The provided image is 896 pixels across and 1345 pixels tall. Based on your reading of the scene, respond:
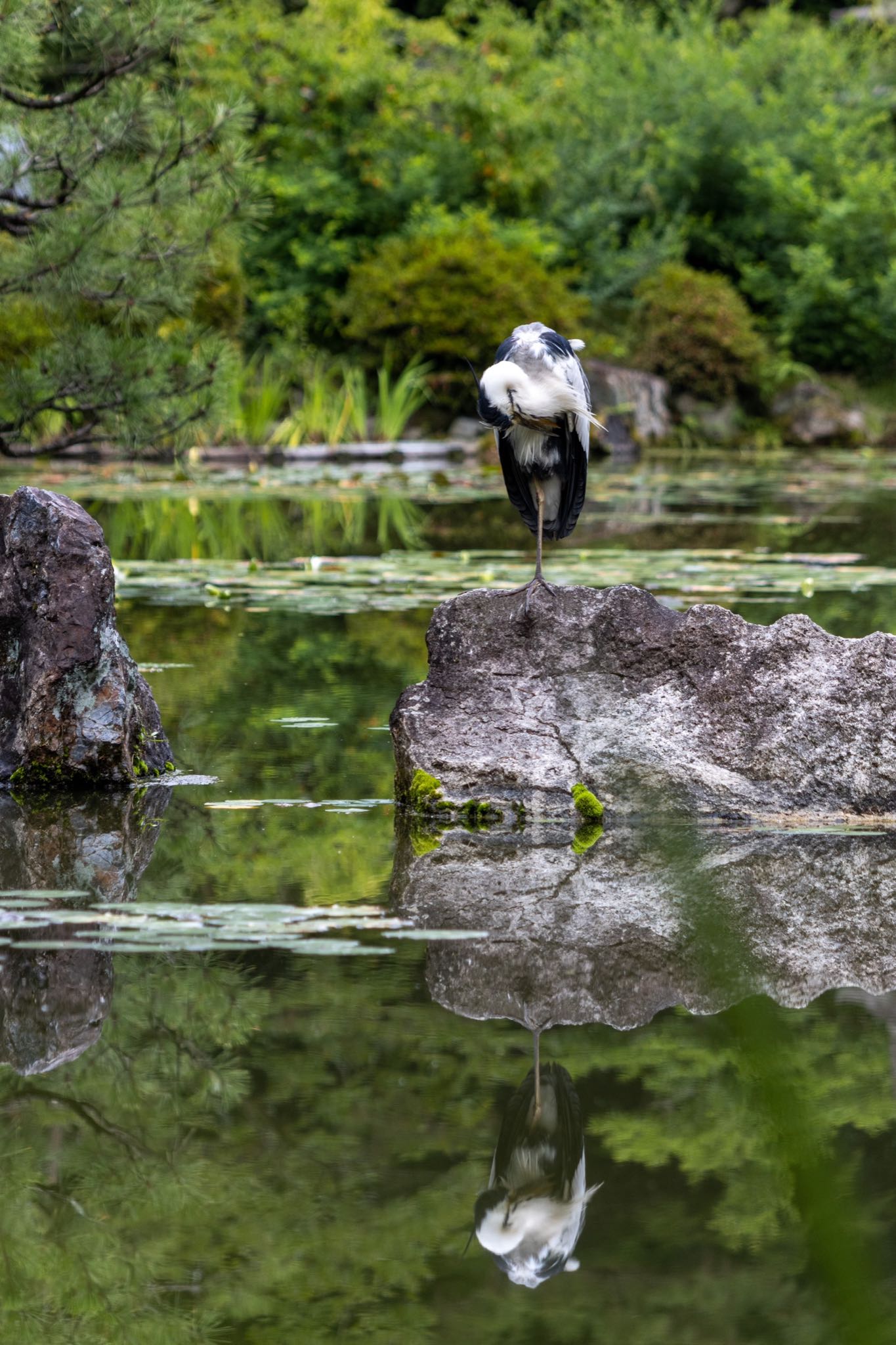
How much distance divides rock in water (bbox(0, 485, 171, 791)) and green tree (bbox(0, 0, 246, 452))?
2.53m

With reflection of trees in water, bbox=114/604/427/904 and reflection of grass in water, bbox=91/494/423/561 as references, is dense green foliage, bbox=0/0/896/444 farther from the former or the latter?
reflection of trees in water, bbox=114/604/427/904

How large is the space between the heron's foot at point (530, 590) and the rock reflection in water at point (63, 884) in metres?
0.95

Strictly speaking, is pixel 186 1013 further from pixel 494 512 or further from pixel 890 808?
pixel 494 512

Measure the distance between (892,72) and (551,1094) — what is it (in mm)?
21689

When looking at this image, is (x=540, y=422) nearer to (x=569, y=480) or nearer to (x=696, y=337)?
(x=569, y=480)

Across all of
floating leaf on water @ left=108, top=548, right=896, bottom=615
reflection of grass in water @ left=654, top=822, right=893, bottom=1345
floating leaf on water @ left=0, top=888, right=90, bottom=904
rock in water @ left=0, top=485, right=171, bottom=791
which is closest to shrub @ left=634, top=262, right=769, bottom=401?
floating leaf on water @ left=108, top=548, right=896, bottom=615

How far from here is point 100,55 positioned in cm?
632

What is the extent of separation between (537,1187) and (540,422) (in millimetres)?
2549

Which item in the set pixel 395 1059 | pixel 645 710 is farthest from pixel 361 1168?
pixel 645 710

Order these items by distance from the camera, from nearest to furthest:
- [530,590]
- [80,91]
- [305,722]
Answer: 1. [530,590]
2. [305,722]
3. [80,91]

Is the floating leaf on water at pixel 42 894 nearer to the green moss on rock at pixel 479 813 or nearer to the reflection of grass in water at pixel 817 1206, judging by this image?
the green moss on rock at pixel 479 813

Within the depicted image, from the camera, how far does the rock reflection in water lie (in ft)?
7.80

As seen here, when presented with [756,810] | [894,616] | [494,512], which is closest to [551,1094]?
[756,810]

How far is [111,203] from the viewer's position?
20.0ft
